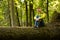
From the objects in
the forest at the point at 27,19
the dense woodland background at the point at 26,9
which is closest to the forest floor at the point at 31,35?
the forest at the point at 27,19

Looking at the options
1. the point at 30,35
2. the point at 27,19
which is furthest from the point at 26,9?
the point at 30,35

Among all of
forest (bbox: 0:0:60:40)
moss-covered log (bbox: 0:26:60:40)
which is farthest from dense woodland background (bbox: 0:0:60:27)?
moss-covered log (bbox: 0:26:60:40)

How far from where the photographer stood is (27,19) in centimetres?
354

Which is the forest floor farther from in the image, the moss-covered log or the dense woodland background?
the dense woodland background

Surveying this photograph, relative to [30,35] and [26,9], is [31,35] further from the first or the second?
[26,9]

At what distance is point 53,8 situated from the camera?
3.61 m

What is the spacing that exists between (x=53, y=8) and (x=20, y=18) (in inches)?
40.7

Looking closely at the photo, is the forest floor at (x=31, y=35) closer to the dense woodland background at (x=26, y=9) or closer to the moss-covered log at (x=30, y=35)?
the moss-covered log at (x=30, y=35)

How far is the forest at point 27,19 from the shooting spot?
66.2 inches

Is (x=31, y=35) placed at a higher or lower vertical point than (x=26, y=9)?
lower

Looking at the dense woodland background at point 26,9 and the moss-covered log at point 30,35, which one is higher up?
the dense woodland background at point 26,9

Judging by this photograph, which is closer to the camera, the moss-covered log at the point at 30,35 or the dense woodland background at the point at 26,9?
the moss-covered log at the point at 30,35

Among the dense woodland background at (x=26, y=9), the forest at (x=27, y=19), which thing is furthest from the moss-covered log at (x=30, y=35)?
the dense woodland background at (x=26, y=9)

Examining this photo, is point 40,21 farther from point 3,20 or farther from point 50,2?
point 3,20
